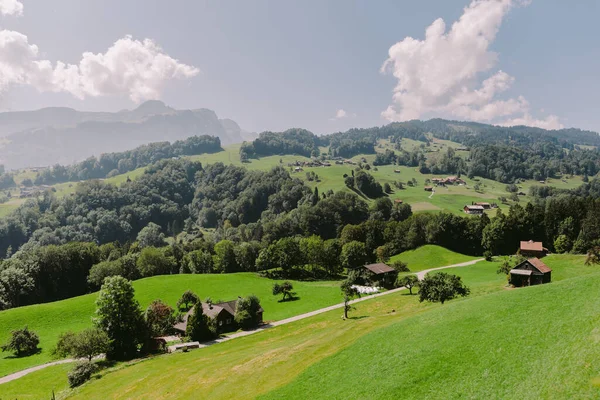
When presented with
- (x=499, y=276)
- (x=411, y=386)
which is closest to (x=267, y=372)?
(x=411, y=386)

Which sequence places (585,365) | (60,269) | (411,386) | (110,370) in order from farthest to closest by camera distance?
(60,269) < (110,370) < (411,386) < (585,365)

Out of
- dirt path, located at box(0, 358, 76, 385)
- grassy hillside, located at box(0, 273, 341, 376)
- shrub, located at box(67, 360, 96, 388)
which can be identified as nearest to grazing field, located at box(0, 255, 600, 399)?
shrub, located at box(67, 360, 96, 388)

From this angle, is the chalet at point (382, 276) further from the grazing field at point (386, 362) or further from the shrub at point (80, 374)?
the shrub at point (80, 374)

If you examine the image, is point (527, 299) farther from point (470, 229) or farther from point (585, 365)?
point (470, 229)

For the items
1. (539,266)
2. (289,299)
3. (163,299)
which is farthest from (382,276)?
(163,299)

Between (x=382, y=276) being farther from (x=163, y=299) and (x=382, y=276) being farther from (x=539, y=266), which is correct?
(x=163, y=299)

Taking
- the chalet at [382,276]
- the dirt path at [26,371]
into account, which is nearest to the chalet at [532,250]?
the chalet at [382,276]
